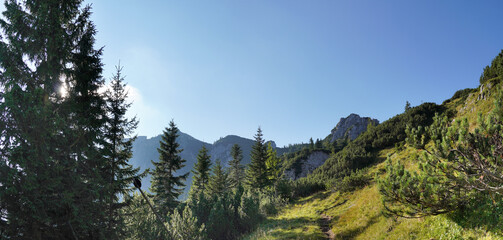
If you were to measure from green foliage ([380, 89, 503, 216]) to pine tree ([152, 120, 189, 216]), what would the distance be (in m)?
23.1

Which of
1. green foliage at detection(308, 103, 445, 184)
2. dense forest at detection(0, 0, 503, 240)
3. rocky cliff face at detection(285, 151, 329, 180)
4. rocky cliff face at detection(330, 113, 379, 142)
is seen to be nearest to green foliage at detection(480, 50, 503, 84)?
green foliage at detection(308, 103, 445, 184)

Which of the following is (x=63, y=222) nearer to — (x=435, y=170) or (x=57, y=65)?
(x=57, y=65)

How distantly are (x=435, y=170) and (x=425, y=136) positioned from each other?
131 cm

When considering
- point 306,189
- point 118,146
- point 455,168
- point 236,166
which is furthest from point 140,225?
point 236,166

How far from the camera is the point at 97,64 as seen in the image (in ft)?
39.8

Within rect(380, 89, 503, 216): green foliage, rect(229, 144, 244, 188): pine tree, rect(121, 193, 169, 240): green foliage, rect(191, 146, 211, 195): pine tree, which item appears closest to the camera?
rect(380, 89, 503, 216): green foliage

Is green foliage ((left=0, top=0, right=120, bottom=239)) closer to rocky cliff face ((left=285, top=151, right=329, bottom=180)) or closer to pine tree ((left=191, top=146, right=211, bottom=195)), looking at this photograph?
pine tree ((left=191, top=146, right=211, bottom=195))

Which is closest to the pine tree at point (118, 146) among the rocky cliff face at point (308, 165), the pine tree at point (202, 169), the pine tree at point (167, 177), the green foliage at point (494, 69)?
the pine tree at point (167, 177)

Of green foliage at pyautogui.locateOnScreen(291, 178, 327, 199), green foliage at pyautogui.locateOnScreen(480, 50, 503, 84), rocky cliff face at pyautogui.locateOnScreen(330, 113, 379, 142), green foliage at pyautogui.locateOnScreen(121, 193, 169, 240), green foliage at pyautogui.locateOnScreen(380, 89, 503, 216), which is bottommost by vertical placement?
green foliage at pyautogui.locateOnScreen(291, 178, 327, 199)

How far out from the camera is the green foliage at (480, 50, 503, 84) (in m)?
28.0

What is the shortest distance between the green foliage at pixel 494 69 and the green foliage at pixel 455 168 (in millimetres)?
32809

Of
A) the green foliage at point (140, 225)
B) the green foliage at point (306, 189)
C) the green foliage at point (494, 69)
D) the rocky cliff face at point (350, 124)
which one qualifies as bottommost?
the green foliage at point (306, 189)

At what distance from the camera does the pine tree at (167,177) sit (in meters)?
24.5

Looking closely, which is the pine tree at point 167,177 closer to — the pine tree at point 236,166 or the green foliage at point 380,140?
the pine tree at point 236,166
